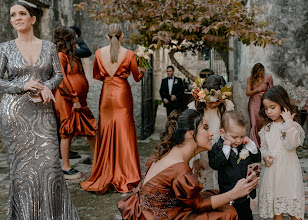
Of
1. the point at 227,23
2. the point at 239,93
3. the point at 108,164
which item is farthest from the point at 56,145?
the point at 239,93

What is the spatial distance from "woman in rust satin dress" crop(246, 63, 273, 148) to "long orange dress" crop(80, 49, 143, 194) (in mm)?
2930

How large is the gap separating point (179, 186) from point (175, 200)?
0.64ft

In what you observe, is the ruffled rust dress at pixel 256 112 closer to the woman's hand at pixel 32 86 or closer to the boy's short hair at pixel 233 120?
the boy's short hair at pixel 233 120

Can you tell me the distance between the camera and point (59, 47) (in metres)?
4.98

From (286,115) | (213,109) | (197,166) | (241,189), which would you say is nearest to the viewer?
(241,189)

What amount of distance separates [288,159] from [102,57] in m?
2.65

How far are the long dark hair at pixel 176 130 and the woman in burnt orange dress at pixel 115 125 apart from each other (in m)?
2.22

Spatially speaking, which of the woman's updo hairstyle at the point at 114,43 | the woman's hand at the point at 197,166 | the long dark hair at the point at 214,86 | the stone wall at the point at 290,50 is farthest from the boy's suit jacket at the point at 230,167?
the stone wall at the point at 290,50

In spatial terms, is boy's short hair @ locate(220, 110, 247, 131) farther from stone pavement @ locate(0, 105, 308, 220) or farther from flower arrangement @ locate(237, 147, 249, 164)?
stone pavement @ locate(0, 105, 308, 220)

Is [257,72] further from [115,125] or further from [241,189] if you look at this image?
[241,189]

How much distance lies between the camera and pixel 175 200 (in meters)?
2.49

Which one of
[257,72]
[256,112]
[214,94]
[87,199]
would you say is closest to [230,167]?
[214,94]

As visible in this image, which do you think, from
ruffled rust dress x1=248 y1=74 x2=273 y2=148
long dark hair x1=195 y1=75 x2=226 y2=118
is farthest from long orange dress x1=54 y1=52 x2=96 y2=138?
ruffled rust dress x1=248 y1=74 x2=273 y2=148

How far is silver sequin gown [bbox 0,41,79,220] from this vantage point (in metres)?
3.17
